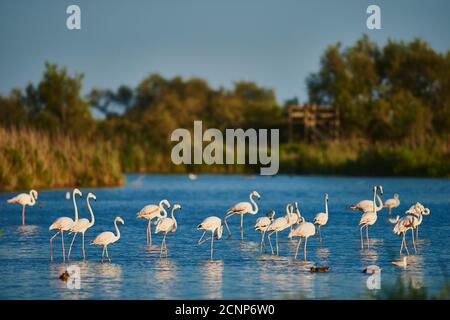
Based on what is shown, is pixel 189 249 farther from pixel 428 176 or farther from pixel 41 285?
pixel 428 176

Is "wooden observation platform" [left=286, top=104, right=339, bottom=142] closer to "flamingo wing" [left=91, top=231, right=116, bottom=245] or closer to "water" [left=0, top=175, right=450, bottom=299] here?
"water" [left=0, top=175, right=450, bottom=299]

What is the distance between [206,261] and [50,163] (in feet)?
57.7

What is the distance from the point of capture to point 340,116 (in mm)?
57125

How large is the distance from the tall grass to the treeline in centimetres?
8

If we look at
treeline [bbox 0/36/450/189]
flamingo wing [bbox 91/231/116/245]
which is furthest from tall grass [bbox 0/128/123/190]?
flamingo wing [bbox 91/231/116/245]

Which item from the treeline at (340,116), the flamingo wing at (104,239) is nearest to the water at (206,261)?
the flamingo wing at (104,239)

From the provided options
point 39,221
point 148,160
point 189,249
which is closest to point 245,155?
point 148,160

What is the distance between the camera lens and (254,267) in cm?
1525

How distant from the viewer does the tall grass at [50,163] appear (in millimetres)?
30125

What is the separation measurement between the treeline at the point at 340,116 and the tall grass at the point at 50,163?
8 cm

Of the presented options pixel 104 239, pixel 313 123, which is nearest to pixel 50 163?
pixel 104 239

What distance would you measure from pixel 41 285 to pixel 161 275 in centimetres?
189

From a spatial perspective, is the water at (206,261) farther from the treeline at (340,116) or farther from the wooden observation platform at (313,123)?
the wooden observation platform at (313,123)

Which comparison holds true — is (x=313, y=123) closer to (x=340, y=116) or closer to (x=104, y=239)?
(x=340, y=116)
